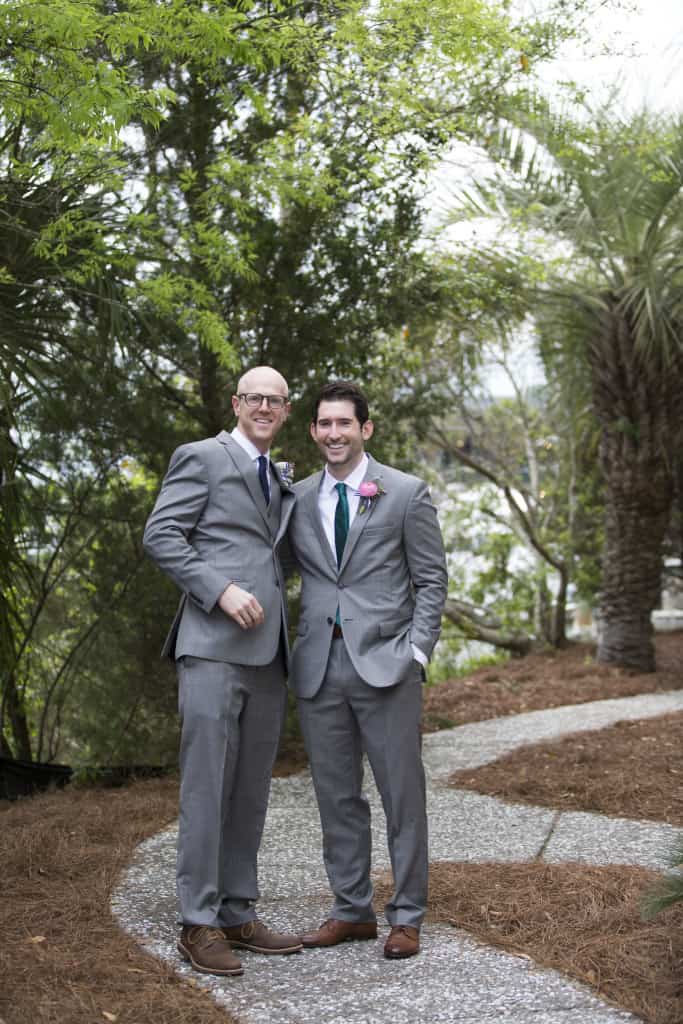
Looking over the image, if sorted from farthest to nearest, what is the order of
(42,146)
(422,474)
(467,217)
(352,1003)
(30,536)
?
(422,474) < (467,217) < (30,536) < (42,146) < (352,1003)

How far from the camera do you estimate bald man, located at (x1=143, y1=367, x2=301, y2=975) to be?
3971 millimetres

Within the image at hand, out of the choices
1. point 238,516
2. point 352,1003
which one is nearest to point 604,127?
point 238,516

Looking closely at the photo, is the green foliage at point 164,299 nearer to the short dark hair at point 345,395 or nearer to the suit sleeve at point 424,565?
the short dark hair at point 345,395

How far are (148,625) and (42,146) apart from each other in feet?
10.5

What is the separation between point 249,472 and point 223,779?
1.09 metres

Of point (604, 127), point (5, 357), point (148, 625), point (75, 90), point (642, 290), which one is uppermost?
point (604, 127)

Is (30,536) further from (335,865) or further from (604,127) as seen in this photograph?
(604,127)

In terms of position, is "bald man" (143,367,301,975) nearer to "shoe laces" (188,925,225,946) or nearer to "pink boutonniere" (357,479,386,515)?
"shoe laces" (188,925,225,946)

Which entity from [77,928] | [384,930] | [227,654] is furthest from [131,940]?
[227,654]

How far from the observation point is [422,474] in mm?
14289

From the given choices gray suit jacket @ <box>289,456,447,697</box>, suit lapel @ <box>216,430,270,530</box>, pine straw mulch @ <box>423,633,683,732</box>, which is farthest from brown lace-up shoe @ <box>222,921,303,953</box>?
pine straw mulch @ <box>423,633,683,732</box>

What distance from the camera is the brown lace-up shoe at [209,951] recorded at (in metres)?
3.86

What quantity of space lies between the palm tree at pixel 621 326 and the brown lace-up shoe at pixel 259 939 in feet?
→ 27.3

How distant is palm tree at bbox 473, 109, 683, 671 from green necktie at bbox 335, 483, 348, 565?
24.3 feet
